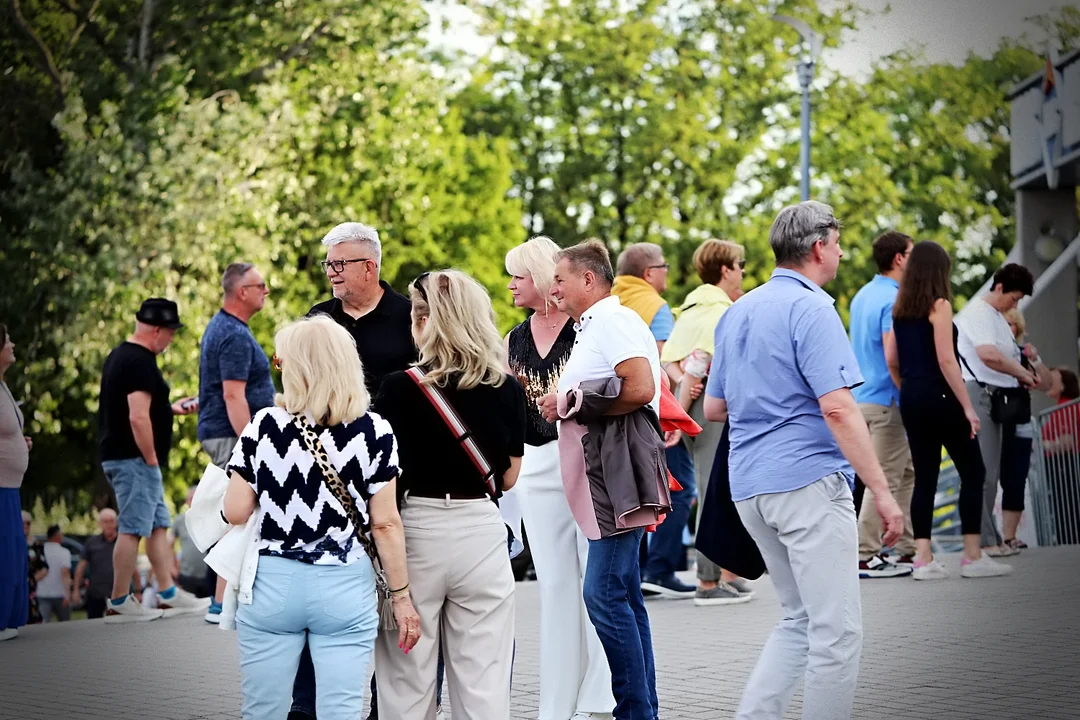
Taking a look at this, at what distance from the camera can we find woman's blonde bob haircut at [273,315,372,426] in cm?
455

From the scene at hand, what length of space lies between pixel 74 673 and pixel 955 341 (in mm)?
5818

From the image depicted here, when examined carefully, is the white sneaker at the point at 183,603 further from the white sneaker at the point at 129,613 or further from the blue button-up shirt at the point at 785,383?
the blue button-up shirt at the point at 785,383

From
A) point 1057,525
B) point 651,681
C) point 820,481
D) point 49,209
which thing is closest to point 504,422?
point 820,481

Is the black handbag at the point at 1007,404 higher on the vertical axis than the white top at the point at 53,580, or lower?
higher

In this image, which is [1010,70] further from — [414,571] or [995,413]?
[414,571]

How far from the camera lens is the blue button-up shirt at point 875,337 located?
33.0 ft

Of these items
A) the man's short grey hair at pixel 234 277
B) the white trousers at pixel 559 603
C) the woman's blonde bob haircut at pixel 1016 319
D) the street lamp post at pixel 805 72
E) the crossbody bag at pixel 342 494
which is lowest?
the white trousers at pixel 559 603

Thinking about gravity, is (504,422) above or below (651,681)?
above

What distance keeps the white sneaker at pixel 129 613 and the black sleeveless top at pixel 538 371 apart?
16.3ft

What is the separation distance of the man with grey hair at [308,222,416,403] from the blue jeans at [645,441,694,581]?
4.08 meters

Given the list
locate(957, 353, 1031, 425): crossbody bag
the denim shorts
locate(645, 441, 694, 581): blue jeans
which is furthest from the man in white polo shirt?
locate(957, 353, 1031, 425): crossbody bag

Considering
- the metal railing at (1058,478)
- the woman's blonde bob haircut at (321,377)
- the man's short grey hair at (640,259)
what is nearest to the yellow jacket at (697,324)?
the man's short grey hair at (640,259)

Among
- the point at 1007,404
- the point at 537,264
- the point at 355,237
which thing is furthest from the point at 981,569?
the point at 355,237

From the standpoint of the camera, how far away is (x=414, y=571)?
4883mm
